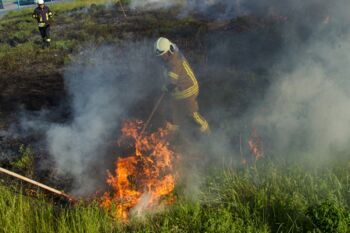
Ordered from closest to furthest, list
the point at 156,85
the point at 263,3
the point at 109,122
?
the point at 109,122
the point at 156,85
the point at 263,3

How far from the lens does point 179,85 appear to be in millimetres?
7023

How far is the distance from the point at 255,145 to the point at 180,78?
1.94 meters

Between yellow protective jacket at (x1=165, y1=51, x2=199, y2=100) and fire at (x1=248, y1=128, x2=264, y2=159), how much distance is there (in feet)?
4.83

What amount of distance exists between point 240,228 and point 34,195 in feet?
11.5

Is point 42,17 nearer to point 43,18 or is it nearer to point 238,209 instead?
point 43,18

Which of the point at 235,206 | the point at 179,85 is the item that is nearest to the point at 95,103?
the point at 179,85

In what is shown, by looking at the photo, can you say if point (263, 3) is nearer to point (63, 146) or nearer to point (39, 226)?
point (63, 146)

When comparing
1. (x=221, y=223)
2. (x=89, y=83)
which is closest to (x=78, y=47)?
(x=89, y=83)

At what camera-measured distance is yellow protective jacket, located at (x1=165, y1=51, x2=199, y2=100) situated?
6772 millimetres

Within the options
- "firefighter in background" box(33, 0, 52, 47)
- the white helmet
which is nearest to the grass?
the white helmet

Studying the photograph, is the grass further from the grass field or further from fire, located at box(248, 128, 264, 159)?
fire, located at box(248, 128, 264, 159)

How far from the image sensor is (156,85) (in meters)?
11.0

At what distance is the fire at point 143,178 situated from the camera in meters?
6.03

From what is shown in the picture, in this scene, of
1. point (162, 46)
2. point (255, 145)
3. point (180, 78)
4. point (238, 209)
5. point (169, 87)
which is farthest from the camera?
point (255, 145)
